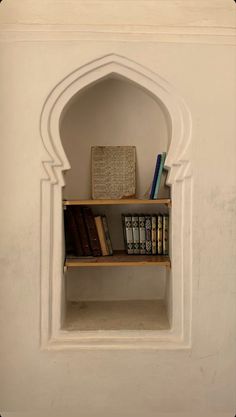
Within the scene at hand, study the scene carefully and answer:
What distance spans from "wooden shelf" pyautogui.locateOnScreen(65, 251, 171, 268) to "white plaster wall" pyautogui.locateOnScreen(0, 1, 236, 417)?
0.83ft

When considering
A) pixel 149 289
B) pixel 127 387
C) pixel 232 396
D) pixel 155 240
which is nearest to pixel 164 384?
pixel 127 387

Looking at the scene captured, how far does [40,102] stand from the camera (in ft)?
7.83

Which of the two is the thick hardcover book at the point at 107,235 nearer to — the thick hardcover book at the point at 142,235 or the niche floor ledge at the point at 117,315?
the thick hardcover book at the point at 142,235

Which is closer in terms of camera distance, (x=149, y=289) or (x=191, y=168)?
(x=191, y=168)

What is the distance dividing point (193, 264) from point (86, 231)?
80cm

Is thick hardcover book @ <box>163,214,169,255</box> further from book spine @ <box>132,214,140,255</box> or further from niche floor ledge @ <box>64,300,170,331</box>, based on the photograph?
niche floor ledge @ <box>64,300,170,331</box>

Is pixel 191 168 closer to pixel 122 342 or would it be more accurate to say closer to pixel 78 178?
pixel 78 178

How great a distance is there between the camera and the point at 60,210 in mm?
2451

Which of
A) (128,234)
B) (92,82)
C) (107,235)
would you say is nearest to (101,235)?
(107,235)

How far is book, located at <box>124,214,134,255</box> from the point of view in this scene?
2.74m

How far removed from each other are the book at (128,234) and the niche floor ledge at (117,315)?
0.46 metres

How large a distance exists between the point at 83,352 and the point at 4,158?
1351 millimetres

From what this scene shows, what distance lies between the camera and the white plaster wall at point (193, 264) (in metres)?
2.39

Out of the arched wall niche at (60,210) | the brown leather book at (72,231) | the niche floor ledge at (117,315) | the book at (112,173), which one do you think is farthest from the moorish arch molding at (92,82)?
the niche floor ledge at (117,315)
